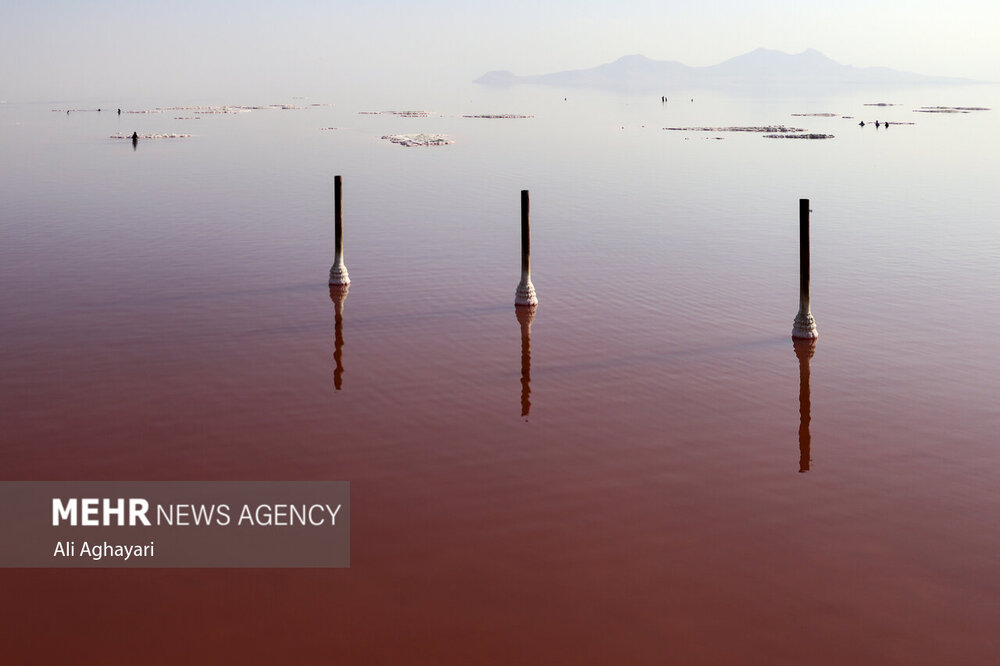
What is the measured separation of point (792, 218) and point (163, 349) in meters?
33.4

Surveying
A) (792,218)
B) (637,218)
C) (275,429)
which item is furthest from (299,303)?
(792,218)

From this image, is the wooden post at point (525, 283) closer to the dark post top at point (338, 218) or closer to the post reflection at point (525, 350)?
the post reflection at point (525, 350)

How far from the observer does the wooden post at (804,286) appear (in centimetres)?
2320

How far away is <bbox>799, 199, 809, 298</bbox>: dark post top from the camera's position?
23141mm

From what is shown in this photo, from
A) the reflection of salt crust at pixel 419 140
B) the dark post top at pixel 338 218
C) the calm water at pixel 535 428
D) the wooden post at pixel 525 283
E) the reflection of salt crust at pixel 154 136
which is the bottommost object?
the calm water at pixel 535 428

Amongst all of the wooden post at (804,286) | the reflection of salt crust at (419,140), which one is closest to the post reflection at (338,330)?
the wooden post at (804,286)

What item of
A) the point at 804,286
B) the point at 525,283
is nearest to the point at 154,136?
the point at 525,283

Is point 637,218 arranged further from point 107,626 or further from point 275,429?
point 107,626

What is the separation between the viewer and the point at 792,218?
47656mm

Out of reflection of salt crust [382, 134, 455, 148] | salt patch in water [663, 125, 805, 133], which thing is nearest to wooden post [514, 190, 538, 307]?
reflection of salt crust [382, 134, 455, 148]

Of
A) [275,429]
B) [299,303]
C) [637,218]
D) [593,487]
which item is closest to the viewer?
[593,487]

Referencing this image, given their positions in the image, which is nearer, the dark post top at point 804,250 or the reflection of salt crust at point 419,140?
the dark post top at point 804,250

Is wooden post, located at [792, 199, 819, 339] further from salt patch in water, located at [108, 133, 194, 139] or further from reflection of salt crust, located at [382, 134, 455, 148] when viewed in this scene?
salt patch in water, located at [108, 133, 194, 139]

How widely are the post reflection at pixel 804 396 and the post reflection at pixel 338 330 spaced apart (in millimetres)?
9232
